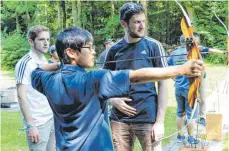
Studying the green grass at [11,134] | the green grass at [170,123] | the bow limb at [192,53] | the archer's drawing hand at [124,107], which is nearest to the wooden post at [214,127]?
the green grass at [170,123]

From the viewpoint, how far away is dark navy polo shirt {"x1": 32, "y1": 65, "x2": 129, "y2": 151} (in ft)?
5.82

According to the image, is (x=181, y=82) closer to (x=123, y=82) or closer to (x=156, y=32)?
(x=123, y=82)

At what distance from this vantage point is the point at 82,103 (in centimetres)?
184

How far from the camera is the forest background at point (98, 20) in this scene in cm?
2267

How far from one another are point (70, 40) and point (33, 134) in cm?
127

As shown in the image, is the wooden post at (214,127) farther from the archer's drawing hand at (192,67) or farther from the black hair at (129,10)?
the archer's drawing hand at (192,67)

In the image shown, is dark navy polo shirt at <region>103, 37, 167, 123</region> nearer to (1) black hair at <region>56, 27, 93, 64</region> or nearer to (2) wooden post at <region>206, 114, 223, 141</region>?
(1) black hair at <region>56, 27, 93, 64</region>

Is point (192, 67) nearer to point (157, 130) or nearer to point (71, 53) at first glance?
point (71, 53)

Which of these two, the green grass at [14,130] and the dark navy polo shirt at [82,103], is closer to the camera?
the dark navy polo shirt at [82,103]

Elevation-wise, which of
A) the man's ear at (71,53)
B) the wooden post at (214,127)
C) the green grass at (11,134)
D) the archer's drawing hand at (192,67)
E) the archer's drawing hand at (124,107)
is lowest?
the green grass at (11,134)

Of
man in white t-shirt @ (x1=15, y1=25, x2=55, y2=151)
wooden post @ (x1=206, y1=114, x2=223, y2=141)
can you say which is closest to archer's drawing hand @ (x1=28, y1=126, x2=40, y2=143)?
man in white t-shirt @ (x1=15, y1=25, x2=55, y2=151)

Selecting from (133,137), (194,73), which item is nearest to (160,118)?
(133,137)

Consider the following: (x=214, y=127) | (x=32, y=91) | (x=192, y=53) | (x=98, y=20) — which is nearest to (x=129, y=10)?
(x=32, y=91)

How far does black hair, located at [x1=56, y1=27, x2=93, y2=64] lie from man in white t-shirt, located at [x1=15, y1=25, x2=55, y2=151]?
108 cm
